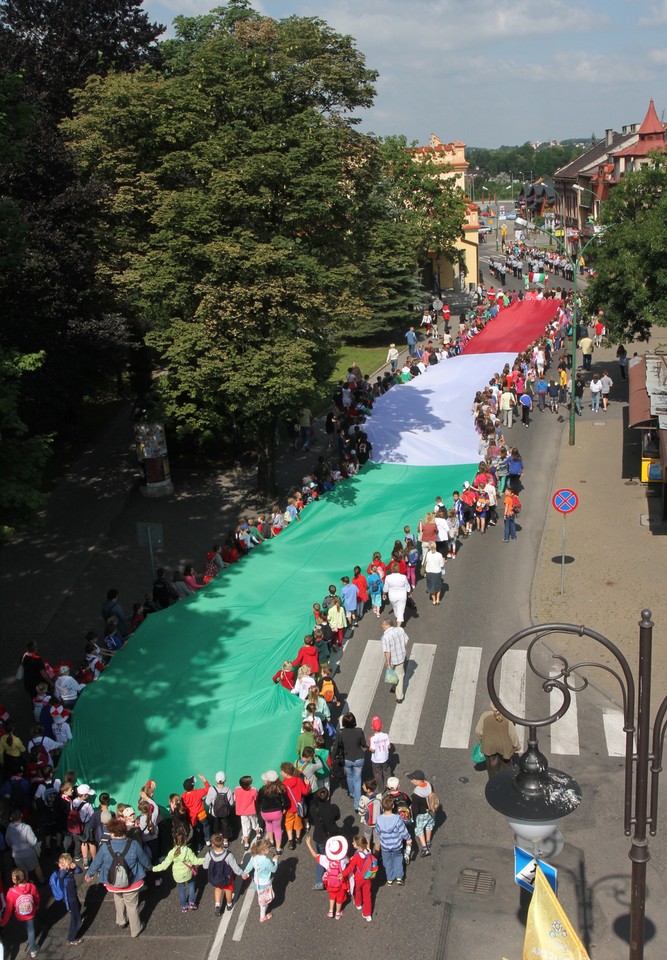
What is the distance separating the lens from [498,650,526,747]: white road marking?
15.6 metres

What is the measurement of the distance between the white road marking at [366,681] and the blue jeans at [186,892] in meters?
4.34

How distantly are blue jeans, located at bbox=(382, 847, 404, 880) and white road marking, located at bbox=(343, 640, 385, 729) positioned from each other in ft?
12.0

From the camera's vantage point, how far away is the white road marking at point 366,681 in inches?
615

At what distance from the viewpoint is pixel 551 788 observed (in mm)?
7766

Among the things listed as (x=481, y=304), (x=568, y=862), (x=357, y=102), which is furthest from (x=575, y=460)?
(x=481, y=304)

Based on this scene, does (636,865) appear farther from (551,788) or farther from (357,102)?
(357,102)

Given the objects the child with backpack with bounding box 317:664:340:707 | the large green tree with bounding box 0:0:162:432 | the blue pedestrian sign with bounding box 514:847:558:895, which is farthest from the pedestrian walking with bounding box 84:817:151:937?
the large green tree with bounding box 0:0:162:432

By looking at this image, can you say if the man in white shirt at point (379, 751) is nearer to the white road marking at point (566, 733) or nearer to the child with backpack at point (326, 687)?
the child with backpack at point (326, 687)

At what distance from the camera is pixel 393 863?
37.3 feet

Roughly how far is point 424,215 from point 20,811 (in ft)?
153

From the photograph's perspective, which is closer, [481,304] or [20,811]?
[20,811]

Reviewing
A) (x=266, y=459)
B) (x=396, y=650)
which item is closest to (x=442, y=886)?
(x=396, y=650)

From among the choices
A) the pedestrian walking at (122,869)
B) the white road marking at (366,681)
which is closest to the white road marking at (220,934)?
the pedestrian walking at (122,869)

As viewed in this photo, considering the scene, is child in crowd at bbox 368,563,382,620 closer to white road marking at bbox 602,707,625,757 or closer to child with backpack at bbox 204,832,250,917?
white road marking at bbox 602,707,625,757
